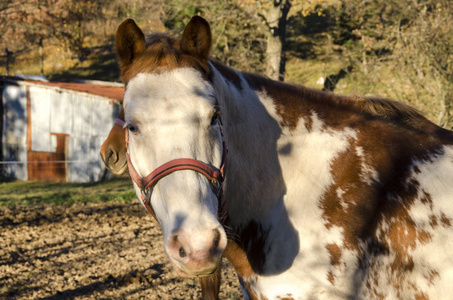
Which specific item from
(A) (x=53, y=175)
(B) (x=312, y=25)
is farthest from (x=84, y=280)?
(B) (x=312, y=25)

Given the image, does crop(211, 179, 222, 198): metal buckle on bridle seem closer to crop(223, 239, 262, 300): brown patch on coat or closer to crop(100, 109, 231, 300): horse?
crop(223, 239, 262, 300): brown patch on coat

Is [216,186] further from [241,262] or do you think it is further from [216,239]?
[241,262]

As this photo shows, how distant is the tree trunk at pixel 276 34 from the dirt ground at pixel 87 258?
22.0 feet

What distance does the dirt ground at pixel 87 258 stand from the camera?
16.3 ft

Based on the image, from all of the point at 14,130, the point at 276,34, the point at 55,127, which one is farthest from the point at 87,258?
the point at 14,130

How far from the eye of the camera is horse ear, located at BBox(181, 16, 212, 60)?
212 cm

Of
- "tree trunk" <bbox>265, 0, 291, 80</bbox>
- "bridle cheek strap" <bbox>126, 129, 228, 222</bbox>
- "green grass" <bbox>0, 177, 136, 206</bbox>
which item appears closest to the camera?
"bridle cheek strap" <bbox>126, 129, 228, 222</bbox>

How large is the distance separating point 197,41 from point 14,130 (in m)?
14.7

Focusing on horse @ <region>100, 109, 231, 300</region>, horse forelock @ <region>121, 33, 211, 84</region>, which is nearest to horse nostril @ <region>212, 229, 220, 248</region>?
horse forelock @ <region>121, 33, 211, 84</region>

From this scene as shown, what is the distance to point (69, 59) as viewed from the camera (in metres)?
31.4

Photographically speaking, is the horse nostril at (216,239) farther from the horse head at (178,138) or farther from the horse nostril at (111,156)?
the horse nostril at (111,156)

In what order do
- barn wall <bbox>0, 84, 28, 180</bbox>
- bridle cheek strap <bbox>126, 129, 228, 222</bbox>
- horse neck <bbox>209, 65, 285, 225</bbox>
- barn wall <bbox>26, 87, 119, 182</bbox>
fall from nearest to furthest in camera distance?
1. bridle cheek strap <bbox>126, 129, 228, 222</bbox>
2. horse neck <bbox>209, 65, 285, 225</bbox>
3. barn wall <bbox>26, 87, 119, 182</bbox>
4. barn wall <bbox>0, 84, 28, 180</bbox>

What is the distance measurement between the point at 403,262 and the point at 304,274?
476 mm

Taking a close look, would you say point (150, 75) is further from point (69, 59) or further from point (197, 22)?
point (69, 59)
